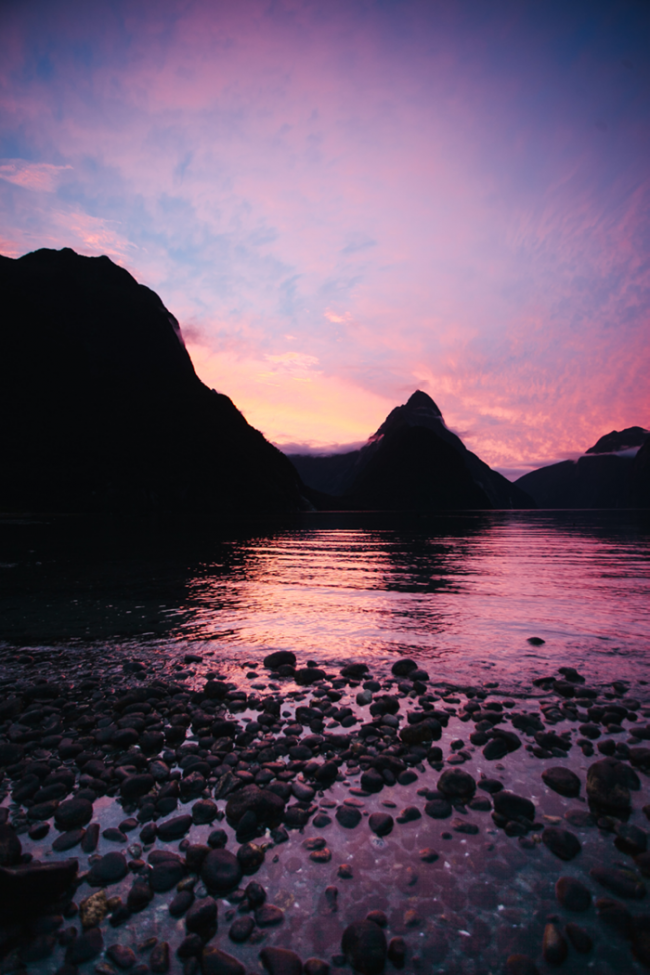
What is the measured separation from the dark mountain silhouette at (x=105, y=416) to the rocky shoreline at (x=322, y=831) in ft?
453

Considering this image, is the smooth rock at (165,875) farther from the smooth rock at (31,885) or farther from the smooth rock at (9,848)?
the smooth rock at (9,848)

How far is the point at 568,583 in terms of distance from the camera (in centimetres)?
2120

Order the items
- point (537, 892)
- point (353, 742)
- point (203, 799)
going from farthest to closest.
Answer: point (353, 742) → point (203, 799) → point (537, 892)

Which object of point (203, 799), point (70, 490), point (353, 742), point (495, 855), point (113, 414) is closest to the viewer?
point (495, 855)

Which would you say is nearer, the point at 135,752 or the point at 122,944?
the point at 122,944

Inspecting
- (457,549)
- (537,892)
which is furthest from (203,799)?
(457,549)

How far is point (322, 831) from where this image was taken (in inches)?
196

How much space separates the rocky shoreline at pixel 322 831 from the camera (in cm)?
359

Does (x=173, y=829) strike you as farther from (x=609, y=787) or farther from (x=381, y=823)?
(x=609, y=787)

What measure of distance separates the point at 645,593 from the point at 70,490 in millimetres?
145517

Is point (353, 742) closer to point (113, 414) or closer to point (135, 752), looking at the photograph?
point (135, 752)

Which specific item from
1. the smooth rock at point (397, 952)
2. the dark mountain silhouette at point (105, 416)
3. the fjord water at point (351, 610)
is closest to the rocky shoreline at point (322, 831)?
the smooth rock at point (397, 952)

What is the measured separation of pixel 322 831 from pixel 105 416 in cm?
17653

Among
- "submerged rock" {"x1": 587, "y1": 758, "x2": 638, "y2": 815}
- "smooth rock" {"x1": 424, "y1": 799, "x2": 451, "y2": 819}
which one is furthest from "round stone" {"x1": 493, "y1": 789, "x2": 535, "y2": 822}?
"submerged rock" {"x1": 587, "y1": 758, "x2": 638, "y2": 815}
